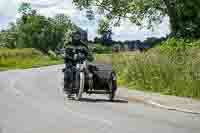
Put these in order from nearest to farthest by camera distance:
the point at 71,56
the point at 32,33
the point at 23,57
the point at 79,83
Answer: the point at 79,83 → the point at 71,56 → the point at 23,57 → the point at 32,33

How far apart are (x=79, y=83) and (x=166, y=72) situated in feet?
15.9

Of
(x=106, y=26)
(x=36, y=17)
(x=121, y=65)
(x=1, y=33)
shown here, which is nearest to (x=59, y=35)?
(x=36, y=17)

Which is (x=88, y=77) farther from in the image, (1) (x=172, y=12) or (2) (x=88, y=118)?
(1) (x=172, y=12)

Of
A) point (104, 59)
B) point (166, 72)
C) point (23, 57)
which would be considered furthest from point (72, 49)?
point (23, 57)

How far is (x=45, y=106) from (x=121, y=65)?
13.4m

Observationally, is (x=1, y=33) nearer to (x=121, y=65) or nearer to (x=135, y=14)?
(x=135, y=14)

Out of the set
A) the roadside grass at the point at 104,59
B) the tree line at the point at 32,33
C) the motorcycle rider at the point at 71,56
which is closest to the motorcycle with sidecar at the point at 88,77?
the motorcycle rider at the point at 71,56

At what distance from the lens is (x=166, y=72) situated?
72.8ft

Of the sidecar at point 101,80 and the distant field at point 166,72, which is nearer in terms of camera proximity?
the sidecar at point 101,80

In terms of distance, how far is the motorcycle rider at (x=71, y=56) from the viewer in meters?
18.6

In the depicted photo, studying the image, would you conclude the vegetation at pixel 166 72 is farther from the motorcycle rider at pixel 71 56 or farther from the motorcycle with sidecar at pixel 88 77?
the motorcycle rider at pixel 71 56

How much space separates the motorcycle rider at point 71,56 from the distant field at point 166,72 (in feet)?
11.5

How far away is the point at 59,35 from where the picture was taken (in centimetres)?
15775

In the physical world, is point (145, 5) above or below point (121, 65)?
above
